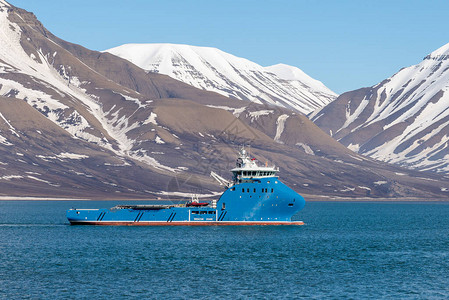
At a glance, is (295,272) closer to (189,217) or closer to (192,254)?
(192,254)

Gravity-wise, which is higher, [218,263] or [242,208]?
[242,208]

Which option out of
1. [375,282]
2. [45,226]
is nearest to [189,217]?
[45,226]

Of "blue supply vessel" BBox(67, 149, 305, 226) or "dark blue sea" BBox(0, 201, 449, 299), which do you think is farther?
"blue supply vessel" BBox(67, 149, 305, 226)

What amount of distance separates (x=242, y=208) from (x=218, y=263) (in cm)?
3277

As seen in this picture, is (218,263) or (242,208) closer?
(218,263)

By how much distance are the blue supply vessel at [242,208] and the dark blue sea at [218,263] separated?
1733 mm

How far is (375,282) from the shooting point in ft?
227

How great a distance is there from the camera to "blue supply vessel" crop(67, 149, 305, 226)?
366 feet

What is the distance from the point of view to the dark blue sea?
210 ft

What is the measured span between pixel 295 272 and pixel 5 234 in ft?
180

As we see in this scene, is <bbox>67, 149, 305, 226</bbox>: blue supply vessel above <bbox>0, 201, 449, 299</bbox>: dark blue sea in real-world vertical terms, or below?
above

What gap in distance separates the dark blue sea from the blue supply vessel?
1.73 meters

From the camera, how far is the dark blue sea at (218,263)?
6391 cm

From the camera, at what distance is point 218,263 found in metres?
80.1
